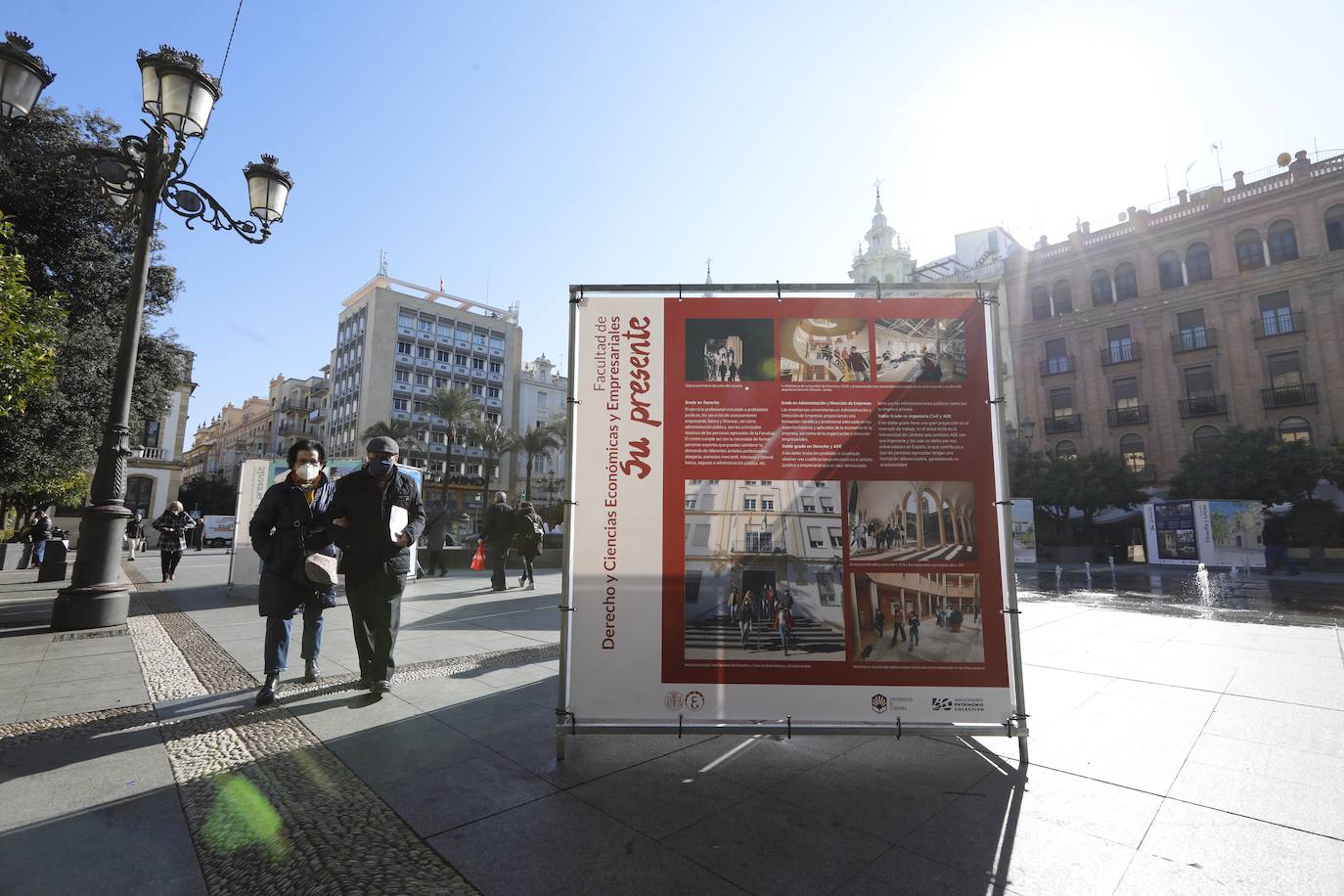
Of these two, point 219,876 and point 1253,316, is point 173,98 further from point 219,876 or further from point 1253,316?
point 1253,316

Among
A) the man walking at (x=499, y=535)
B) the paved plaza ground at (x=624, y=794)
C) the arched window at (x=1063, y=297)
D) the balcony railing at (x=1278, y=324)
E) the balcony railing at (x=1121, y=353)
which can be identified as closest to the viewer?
the paved plaza ground at (x=624, y=794)

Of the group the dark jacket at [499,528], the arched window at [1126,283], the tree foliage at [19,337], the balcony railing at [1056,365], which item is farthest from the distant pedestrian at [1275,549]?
the tree foliage at [19,337]

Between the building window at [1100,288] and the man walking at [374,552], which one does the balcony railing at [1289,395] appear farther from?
the man walking at [374,552]

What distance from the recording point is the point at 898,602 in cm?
338

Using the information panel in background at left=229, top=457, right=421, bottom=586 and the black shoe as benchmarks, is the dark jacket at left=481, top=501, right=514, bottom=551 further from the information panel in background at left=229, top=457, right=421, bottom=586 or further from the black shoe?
the black shoe

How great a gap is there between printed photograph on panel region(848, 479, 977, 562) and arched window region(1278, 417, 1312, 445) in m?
38.5

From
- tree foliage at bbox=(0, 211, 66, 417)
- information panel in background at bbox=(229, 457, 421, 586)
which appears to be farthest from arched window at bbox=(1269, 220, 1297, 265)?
tree foliage at bbox=(0, 211, 66, 417)

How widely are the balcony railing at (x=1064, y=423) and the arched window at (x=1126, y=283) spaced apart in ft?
24.3

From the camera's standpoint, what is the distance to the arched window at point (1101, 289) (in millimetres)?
37438

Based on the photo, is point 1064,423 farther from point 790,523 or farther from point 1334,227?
point 790,523

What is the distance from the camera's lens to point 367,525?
4594 mm

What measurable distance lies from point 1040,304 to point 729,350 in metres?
44.3

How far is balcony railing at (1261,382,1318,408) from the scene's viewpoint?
30125 mm

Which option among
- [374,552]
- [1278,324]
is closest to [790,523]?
[374,552]
